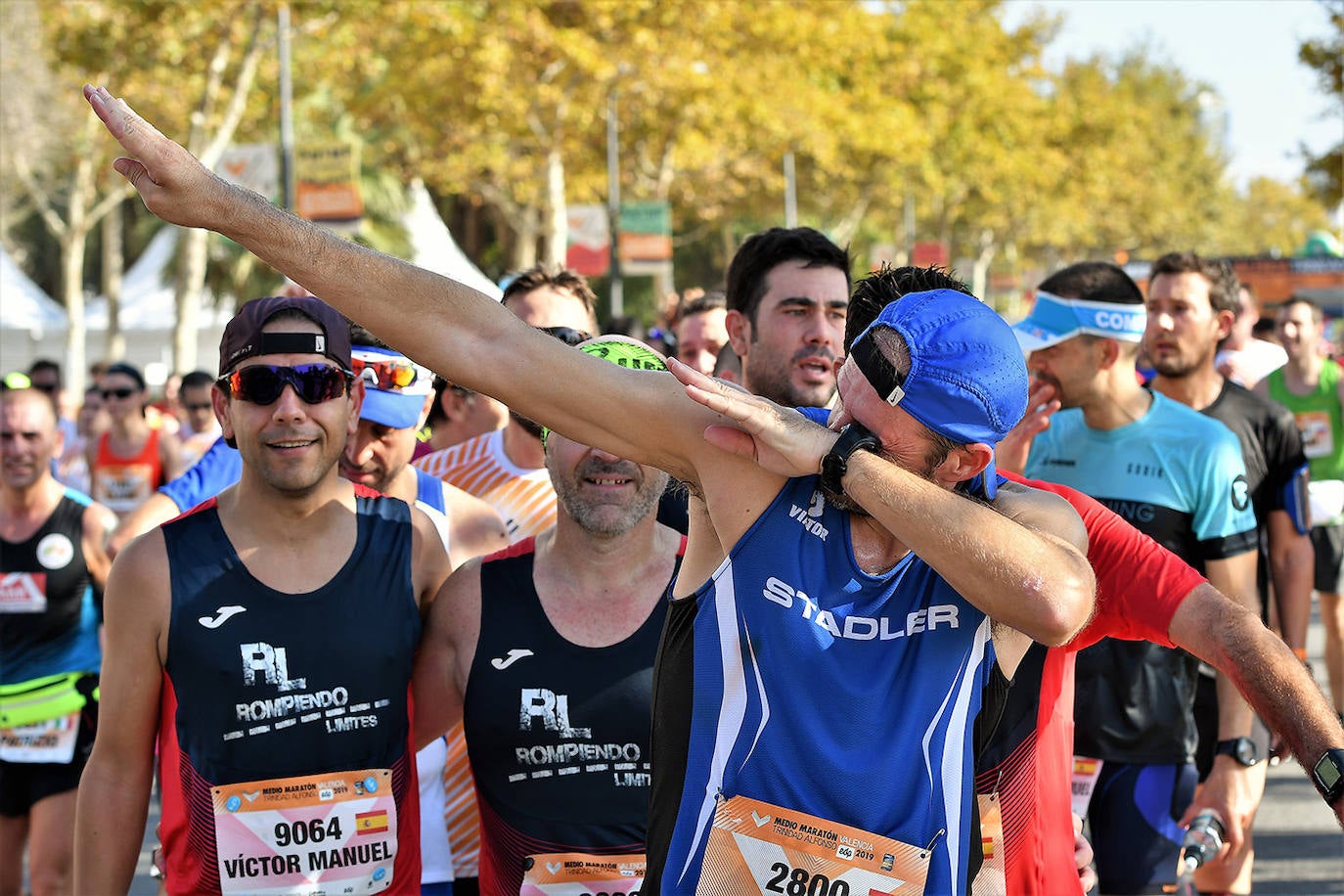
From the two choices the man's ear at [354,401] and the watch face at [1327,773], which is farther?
the man's ear at [354,401]

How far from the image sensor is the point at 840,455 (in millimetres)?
2521

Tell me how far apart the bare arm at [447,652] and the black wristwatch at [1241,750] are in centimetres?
233

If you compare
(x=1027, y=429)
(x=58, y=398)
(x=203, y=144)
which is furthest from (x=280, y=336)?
(x=203, y=144)

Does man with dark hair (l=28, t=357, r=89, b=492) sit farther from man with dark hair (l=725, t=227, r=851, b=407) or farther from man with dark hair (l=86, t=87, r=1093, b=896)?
man with dark hair (l=86, t=87, r=1093, b=896)

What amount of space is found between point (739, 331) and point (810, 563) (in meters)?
2.71

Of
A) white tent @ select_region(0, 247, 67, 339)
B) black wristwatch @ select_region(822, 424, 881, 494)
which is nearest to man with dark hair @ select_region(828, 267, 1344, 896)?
black wristwatch @ select_region(822, 424, 881, 494)

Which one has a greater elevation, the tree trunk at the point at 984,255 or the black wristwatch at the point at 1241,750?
the tree trunk at the point at 984,255

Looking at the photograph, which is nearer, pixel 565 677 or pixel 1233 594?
pixel 565 677

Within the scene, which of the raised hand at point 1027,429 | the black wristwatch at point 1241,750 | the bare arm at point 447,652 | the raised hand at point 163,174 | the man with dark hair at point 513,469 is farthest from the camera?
the raised hand at point 1027,429

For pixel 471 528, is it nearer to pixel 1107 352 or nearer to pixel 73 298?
pixel 1107 352

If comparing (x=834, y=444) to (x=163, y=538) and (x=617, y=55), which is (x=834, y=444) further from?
(x=617, y=55)

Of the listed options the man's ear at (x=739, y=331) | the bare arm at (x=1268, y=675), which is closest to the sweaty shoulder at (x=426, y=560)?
the man's ear at (x=739, y=331)

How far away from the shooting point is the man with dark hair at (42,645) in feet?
20.7

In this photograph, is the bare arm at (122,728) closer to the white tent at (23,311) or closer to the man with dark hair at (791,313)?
the man with dark hair at (791,313)
